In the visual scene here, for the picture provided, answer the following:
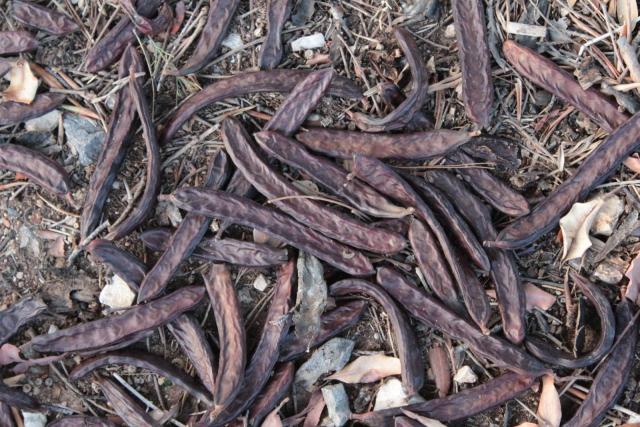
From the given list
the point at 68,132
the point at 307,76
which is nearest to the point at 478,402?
the point at 307,76

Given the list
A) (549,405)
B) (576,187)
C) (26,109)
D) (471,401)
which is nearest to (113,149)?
(26,109)

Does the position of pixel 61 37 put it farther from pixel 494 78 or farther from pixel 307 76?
pixel 494 78

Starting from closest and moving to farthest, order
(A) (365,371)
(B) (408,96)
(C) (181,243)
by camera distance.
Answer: (B) (408,96)
(C) (181,243)
(A) (365,371)

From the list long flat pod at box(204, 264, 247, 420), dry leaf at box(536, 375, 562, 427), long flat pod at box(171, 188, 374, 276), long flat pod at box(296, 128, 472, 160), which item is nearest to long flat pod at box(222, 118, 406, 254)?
long flat pod at box(171, 188, 374, 276)

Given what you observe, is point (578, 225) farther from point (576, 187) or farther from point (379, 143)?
point (379, 143)

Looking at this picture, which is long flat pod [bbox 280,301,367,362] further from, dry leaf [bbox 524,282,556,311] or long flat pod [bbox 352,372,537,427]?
dry leaf [bbox 524,282,556,311]

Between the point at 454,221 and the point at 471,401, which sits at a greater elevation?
the point at 454,221
